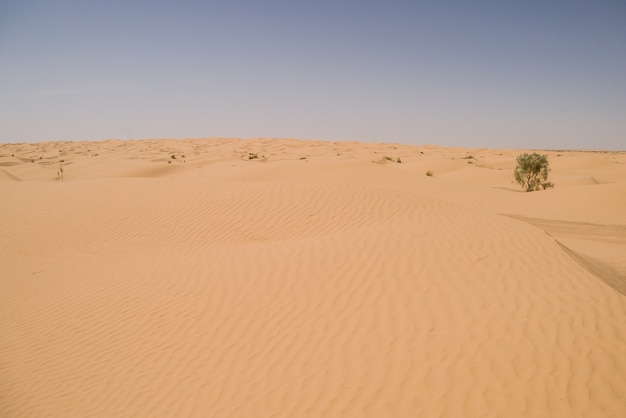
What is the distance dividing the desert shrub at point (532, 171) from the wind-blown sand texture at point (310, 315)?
1281 cm

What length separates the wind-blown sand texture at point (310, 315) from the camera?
13.0ft

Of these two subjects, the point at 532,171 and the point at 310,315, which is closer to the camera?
the point at 310,315

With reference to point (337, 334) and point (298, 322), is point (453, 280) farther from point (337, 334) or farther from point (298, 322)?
point (298, 322)

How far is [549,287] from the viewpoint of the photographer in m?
5.37

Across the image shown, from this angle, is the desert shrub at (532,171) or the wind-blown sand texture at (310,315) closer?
the wind-blown sand texture at (310,315)

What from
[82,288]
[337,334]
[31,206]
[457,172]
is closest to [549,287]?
[337,334]

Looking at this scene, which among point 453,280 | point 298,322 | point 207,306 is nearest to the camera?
point 298,322

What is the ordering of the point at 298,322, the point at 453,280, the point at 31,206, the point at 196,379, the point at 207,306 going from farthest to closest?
the point at 31,206 → the point at 207,306 → the point at 453,280 → the point at 298,322 → the point at 196,379

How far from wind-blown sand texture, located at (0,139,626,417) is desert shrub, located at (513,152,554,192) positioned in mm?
12813

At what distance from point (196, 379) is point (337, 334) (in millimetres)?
1919

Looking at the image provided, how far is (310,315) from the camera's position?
534 cm

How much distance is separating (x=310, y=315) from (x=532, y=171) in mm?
21892

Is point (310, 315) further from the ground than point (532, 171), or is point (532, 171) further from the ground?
point (532, 171)

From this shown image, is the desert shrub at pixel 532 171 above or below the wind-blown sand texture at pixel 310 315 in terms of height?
above
